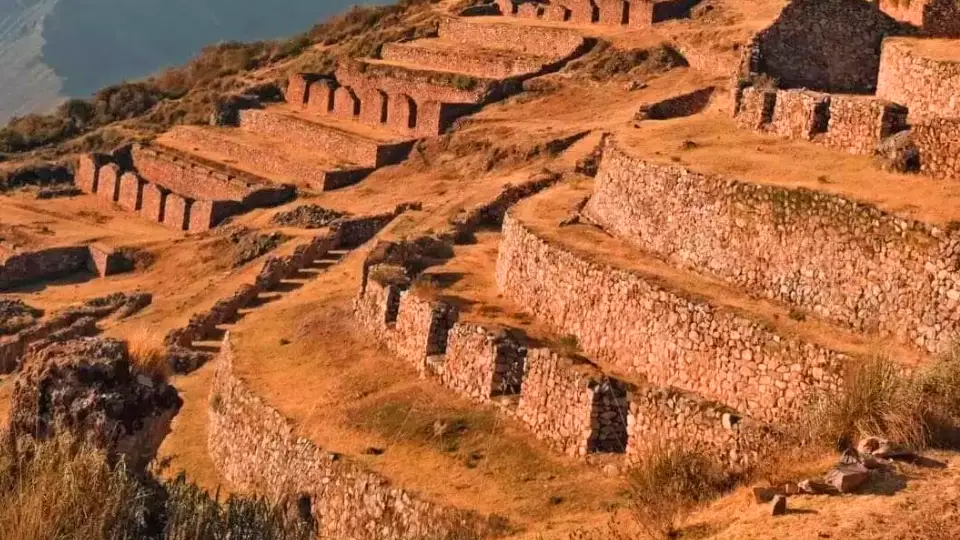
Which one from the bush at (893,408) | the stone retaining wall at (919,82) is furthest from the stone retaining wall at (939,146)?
the bush at (893,408)

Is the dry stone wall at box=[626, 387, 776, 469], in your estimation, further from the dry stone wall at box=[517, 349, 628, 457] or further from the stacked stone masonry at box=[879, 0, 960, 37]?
the stacked stone masonry at box=[879, 0, 960, 37]

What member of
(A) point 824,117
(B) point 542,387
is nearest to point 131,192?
(A) point 824,117

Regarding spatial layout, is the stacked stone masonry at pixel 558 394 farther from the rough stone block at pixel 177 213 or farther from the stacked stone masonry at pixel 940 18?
the rough stone block at pixel 177 213

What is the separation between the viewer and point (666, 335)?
15.7m

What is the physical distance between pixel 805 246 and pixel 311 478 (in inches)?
253

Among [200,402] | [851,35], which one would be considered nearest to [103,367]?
[200,402]

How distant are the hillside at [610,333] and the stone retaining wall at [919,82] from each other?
0.06 metres

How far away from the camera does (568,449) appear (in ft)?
50.7

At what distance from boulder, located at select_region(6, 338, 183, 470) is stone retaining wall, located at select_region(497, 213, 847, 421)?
19.0 ft

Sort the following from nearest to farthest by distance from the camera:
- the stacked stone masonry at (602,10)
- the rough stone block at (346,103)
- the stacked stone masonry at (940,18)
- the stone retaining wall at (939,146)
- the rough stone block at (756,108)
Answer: the stone retaining wall at (939,146) → the rough stone block at (756,108) → the stacked stone masonry at (940,18) → the stacked stone masonry at (602,10) → the rough stone block at (346,103)

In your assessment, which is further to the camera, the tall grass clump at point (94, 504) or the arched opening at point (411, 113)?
the arched opening at point (411, 113)

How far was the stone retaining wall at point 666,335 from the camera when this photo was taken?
13992mm

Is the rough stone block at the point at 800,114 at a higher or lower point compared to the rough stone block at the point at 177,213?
higher

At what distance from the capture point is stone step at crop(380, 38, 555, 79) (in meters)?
39.2
